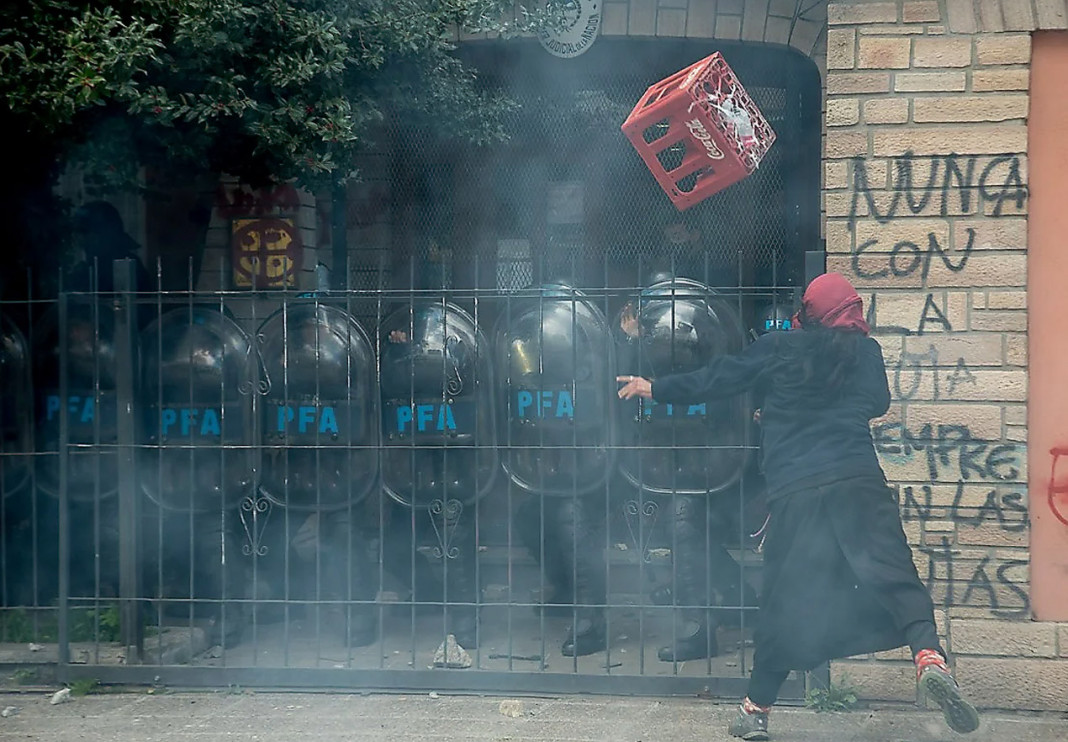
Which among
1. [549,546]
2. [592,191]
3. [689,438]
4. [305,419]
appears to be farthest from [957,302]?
Answer: [305,419]

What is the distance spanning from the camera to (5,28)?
5.12 meters

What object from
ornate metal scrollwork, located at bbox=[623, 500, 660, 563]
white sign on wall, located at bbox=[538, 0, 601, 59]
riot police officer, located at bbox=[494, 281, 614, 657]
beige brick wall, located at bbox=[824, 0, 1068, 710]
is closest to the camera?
beige brick wall, located at bbox=[824, 0, 1068, 710]

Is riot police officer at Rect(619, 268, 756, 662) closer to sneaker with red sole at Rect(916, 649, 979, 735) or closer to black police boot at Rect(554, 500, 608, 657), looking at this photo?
black police boot at Rect(554, 500, 608, 657)

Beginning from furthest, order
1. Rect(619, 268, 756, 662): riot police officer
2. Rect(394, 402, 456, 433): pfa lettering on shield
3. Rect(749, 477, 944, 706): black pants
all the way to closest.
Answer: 1. Rect(394, 402, 456, 433): pfa lettering on shield
2. Rect(619, 268, 756, 662): riot police officer
3. Rect(749, 477, 944, 706): black pants

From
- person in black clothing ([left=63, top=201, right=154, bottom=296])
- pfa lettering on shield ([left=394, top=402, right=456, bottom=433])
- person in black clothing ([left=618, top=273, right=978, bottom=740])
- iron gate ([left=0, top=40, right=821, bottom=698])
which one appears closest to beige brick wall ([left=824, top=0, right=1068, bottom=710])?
iron gate ([left=0, top=40, right=821, bottom=698])

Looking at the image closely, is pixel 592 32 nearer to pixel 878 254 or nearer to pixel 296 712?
pixel 878 254

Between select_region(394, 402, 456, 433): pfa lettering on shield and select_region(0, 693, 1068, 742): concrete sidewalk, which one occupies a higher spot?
select_region(394, 402, 456, 433): pfa lettering on shield

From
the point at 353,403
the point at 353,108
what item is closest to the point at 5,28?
the point at 353,108

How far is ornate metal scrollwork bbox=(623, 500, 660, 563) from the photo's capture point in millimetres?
5434

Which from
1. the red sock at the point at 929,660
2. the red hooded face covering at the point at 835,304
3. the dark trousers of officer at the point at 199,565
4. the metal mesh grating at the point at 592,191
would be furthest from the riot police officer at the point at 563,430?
the red sock at the point at 929,660

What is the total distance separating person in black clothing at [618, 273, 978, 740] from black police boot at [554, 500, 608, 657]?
1227 mm

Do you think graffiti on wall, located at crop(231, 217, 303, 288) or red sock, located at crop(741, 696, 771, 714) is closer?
red sock, located at crop(741, 696, 771, 714)

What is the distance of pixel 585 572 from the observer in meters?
5.81

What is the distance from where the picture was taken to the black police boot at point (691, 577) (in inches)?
226
